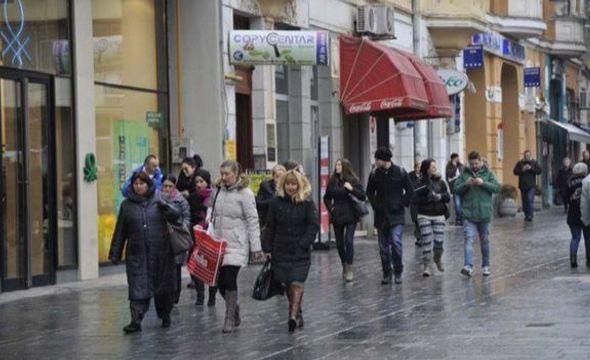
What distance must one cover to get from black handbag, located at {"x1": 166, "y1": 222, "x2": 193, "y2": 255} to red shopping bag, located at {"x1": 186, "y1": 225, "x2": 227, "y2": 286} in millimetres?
117

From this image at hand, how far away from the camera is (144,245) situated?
15164mm

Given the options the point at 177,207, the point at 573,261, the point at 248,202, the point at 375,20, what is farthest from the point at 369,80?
the point at 248,202

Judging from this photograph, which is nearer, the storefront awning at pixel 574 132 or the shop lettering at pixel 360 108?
the shop lettering at pixel 360 108

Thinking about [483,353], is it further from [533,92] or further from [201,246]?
[533,92]

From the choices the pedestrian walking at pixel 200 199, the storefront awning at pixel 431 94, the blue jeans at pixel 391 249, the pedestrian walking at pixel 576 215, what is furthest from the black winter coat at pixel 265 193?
the storefront awning at pixel 431 94

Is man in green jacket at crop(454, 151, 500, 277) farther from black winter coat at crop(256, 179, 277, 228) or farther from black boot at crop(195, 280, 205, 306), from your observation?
black boot at crop(195, 280, 205, 306)

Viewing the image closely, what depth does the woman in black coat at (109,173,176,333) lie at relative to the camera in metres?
15.1

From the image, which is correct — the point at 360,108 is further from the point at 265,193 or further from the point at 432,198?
the point at 265,193

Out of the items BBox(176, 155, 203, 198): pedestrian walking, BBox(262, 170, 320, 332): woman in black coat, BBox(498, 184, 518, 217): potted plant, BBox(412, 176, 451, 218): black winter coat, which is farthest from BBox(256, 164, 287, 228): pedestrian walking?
BBox(498, 184, 518, 217): potted plant

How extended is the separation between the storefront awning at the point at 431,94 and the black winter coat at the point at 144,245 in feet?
60.3

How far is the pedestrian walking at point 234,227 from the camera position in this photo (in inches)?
595

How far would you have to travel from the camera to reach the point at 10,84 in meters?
19.9

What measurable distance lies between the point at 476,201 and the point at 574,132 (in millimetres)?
35412

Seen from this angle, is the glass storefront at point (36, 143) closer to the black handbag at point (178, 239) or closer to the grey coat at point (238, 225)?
the black handbag at point (178, 239)
